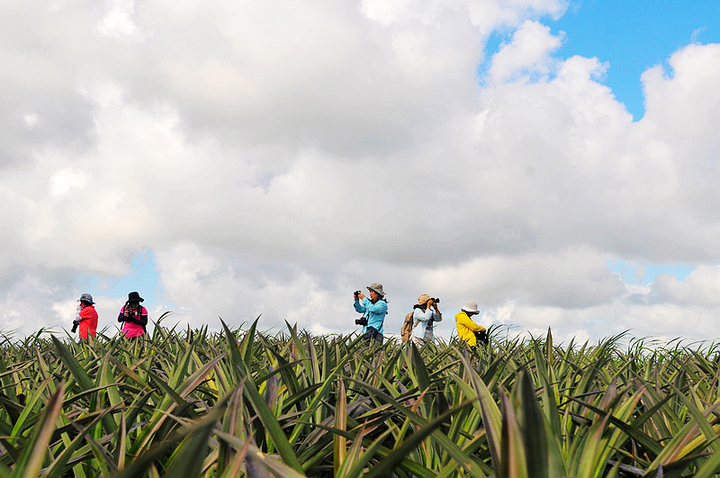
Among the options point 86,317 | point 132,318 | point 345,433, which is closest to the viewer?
point 345,433

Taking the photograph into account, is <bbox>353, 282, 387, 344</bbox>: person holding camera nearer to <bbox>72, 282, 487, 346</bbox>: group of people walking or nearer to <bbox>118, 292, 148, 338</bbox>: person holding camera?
<bbox>72, 282, 487, 346</bbox>: group of people walking

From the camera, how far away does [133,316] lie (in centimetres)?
868

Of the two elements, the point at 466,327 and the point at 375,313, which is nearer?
the point at 466,327

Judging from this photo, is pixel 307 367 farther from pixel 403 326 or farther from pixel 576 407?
pixel 403 326

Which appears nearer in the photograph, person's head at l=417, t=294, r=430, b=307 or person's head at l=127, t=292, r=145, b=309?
person's head at l=127, t=292, r=145, b=309

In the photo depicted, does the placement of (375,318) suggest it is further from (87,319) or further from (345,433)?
(345,433)

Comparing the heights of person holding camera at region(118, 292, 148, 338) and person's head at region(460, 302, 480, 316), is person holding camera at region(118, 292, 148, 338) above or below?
below

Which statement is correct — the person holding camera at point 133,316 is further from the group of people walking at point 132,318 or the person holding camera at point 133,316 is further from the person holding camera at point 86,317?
the person holding camera at point 86,317

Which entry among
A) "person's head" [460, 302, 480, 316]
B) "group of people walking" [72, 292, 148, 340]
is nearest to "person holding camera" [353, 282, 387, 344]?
"person's head" [460, 302, 480, 316]

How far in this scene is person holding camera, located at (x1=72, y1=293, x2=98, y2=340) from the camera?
379 inches

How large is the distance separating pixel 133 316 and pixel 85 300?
1.97 m

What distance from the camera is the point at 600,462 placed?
4.40 feet

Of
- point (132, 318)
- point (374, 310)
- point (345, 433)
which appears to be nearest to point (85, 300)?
point (132, 318)

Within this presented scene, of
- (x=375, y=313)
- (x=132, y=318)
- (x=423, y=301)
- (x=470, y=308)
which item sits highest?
(x=423, y=301)
